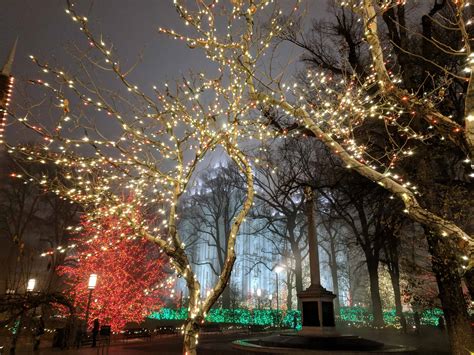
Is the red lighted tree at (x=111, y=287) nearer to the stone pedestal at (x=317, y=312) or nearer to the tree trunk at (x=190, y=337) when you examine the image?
the stone pedestal at (x=317, y=312)

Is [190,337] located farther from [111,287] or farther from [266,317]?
[266,317]

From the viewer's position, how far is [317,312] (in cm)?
1374

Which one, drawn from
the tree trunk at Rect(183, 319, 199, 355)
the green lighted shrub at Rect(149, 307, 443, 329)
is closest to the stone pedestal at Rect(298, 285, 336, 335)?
the tree trunk at Rect(183, 319, 199, 355)

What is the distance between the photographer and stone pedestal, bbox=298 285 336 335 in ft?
44.4

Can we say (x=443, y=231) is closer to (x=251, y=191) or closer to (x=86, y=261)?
(x=251, y=191)

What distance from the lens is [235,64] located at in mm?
6477

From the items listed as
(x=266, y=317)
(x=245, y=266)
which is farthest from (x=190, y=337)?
(x=245, y=266)

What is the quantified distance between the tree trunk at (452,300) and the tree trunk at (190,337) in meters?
6.33

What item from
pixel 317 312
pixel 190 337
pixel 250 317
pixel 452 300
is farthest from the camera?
pixel 250 317

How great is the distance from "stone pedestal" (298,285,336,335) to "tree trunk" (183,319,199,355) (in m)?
9.53

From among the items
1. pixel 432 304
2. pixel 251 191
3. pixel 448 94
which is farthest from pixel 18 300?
pixel 448 94

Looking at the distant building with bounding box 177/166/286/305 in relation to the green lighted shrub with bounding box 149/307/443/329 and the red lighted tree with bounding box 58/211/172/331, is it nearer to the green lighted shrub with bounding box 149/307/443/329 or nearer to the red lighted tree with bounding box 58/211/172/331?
the green lighted shrub with bounding box 149/307/443/329

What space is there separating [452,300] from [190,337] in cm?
734

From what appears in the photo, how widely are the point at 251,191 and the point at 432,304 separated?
7924 mm
